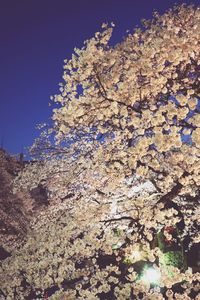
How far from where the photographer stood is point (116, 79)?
1027 cm

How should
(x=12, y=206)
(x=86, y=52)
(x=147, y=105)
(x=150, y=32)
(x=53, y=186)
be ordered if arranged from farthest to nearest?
(x=12, y=206)
(x=53, y=186)
(x=150, y=32)
(x=147, y=105)
(x=86, y=52)

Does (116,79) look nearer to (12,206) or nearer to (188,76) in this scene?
(188,76)

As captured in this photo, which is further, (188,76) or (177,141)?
(188,76)

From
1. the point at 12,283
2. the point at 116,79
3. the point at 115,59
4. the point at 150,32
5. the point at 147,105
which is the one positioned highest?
the point at 150,32

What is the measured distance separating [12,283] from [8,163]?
18.4 meters

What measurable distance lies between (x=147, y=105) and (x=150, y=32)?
3.42 m

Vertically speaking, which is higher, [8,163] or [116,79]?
[8,163]

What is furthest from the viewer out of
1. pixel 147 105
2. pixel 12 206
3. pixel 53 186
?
pixel 12 206

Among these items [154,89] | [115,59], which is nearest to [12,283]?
[154,89]

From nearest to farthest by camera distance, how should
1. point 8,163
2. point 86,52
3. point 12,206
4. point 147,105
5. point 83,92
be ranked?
point 86,52
point 147,105
point 83,92
point 12,206
point 8,163

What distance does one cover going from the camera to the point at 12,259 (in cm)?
1066

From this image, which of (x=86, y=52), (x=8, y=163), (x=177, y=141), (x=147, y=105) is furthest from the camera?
(x=8, y=163)

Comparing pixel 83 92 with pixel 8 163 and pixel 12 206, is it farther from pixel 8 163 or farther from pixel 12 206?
pixel 8 163

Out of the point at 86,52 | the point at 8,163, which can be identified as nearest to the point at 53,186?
the point at 8,163
